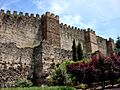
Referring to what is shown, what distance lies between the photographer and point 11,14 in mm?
→ 38438

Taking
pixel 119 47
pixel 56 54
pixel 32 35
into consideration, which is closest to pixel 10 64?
pixel 56 54

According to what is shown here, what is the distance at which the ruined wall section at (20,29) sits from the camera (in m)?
37.0

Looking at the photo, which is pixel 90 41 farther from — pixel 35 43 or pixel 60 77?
pixel 60 77

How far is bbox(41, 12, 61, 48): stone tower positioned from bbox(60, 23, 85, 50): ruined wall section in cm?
206

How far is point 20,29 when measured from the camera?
127 ft

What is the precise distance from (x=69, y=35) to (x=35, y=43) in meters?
8.01

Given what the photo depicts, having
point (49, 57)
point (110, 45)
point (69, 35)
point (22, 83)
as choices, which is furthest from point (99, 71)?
point (110, 45)

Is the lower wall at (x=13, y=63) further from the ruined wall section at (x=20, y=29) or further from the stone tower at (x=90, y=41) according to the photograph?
the stone tower at (x=90, y=41)

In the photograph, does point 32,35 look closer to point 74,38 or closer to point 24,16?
point 24,16

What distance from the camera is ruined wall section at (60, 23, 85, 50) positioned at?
44719mm

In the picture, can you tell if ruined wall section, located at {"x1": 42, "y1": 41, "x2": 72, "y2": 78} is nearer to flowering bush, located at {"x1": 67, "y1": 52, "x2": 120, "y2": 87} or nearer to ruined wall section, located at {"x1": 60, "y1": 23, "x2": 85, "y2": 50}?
flowering bush, located at {"x1": 67, "y1": 52, "x2": 120, "y2": 87}

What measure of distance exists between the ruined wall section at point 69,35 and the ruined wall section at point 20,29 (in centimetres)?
453

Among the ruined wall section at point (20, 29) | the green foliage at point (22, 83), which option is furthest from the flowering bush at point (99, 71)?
the ruined wall section at point (20, 29)

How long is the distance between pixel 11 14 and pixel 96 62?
48.9 ft
